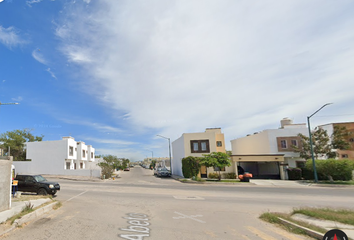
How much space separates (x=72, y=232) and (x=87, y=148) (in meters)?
62.7

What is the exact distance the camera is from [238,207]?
11.9 meters

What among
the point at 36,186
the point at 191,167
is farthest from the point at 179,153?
the point at 36,186

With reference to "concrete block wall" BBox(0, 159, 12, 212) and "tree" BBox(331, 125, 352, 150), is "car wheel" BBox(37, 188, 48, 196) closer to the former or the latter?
"concrete block wall" BBox(0, 159, 12, 212)

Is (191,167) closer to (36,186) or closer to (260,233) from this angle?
(36,186)

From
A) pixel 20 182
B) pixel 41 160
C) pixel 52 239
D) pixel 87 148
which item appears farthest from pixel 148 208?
pixel 87 148

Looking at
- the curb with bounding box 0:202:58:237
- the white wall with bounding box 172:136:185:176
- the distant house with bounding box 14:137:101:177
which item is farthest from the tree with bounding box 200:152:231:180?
the distant house with bounding box 14:137:101:177

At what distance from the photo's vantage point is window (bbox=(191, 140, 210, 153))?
36.3 m

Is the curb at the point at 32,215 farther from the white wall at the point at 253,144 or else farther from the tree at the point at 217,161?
the white wall at the point at 253,144

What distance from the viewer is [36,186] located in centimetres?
1520

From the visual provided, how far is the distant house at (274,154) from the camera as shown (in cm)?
3175

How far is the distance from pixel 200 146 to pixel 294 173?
14606mm

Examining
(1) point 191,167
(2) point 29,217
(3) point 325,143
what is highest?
(3) point 325,143

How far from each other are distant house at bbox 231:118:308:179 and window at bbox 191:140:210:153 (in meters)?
5.67

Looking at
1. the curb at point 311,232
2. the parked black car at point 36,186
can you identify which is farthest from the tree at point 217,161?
the curb at point 311,232
